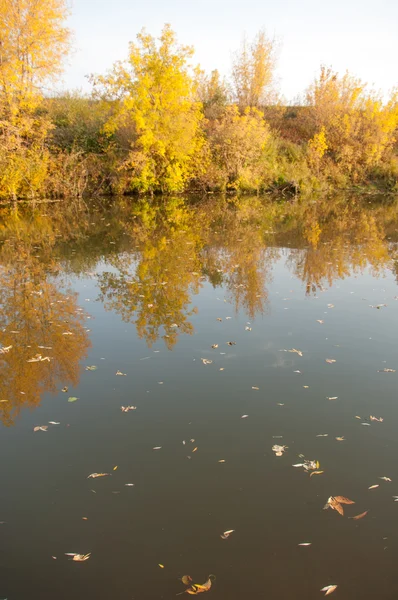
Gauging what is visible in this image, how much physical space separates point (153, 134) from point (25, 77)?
766 cm

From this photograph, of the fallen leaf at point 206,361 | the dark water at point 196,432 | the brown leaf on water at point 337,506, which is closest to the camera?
the dark water at point 196,432

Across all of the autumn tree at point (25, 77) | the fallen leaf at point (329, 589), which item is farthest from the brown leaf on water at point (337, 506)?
the autumn tree at point (25, 77)

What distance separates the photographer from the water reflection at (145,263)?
23.6ft

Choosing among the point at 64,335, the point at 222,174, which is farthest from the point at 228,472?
the point at 222,174

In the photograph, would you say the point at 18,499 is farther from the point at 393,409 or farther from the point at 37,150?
the point at 37,150

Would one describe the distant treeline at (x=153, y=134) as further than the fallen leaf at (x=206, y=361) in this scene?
Yes

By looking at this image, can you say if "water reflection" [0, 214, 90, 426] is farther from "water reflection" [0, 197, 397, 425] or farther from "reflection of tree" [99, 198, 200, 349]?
"reflection of tree" [99, 198, 200, 349]

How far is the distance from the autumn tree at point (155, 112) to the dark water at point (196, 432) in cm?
1750

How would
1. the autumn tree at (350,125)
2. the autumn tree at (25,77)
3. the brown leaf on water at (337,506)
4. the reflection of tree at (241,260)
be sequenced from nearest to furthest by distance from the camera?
the brown leaf on water at (337,506) < the reflection of tree at (241,260) < the autumn tree at (25,77) < the autumn tree at (350,125)

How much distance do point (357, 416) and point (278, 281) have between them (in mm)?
6046

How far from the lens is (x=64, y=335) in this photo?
7.60 m

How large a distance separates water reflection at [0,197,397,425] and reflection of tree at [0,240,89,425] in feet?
0.06

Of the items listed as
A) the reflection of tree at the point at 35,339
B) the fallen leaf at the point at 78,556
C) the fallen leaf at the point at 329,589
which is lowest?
the fallen leaf at the point at 329,589

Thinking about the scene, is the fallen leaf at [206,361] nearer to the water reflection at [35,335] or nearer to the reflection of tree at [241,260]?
the water reflection at [35,335]
